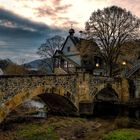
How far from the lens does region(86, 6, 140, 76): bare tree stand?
41.2 metres

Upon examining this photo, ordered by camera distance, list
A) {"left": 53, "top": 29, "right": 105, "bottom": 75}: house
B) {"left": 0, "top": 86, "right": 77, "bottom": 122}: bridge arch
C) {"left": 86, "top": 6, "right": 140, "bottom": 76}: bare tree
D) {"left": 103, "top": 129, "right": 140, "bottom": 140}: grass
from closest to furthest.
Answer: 1. {"left": 103, "top": 129, "right": 140, "bottom": 140}: grass
2. {"left": 0, "top": 86, "right": 77, "bottom": 122}: bridge arch
3. {"left": 86, "top": 6, "right": 140, "bottom": 76}: bare tree
4. {"left": 53, "top": 29, "right": 105, "bottom": 75}: house

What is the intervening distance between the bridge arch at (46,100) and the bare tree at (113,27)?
14.9m

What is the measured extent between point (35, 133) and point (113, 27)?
988 inches

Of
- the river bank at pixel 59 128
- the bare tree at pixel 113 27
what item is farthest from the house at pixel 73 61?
the river bank at pixel 59 128

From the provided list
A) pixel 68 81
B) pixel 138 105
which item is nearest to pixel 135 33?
pixel 138 105

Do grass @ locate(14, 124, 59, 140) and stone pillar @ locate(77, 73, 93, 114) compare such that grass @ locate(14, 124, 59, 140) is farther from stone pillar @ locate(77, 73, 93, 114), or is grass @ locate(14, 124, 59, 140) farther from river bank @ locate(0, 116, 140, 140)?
stone pillar @ locate(77, 73, 93, 114)

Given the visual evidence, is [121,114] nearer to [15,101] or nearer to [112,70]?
[15,101]

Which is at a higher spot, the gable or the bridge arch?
the gable

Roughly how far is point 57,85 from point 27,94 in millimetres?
3821

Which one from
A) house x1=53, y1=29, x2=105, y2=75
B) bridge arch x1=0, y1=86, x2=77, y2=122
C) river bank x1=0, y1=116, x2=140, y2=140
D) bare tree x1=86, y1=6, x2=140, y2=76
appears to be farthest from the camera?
house x1=53, y1=29, x2=105, y2=75

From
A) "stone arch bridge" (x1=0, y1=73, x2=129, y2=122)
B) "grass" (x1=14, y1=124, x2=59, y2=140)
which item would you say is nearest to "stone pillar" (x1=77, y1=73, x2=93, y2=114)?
"stone arch bridge" (x1=0, y1=73, x2=129, y2=122)

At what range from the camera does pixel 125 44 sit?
40.9 m

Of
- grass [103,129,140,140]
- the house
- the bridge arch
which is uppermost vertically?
the house

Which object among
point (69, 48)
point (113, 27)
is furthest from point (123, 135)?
point (69, 48)
